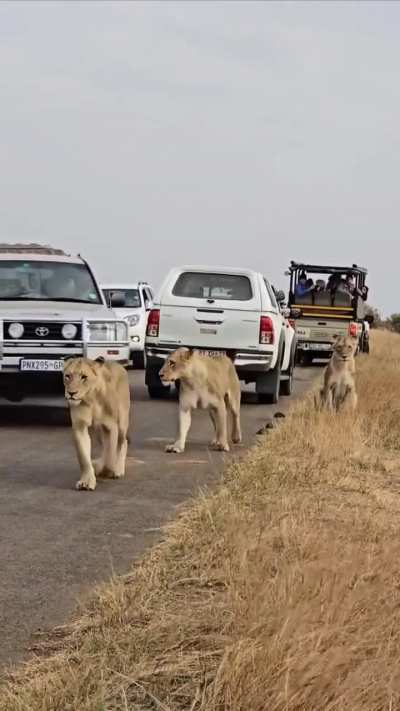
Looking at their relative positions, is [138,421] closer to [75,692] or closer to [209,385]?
[209,385]

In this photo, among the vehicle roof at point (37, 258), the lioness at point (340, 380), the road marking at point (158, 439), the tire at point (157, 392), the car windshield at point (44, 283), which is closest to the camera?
the road marking at point (158, 439)

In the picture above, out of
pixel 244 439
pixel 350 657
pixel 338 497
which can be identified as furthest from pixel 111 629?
pixel 244 439

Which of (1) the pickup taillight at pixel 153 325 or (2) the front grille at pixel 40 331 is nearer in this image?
(2) the front grille at pixel 40 331

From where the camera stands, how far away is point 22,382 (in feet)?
43.2

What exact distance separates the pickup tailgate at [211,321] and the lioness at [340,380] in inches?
109

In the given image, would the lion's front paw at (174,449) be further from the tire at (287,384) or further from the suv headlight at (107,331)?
the tire at (287,384)

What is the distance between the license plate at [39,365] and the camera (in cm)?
1310

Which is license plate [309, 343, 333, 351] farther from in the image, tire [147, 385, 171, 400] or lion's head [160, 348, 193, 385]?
lion's head [160, 348, 193, 385]

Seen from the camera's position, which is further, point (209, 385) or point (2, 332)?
point (2, 332)

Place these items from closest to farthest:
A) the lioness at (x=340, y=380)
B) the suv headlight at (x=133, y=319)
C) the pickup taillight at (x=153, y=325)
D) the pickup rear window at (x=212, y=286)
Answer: the lioness at (x=340, y=380), the pickup taillight at (x=153, y=325), the pickup rear window at (x=212, y=286), the suv headlight at (x=133, y=319)

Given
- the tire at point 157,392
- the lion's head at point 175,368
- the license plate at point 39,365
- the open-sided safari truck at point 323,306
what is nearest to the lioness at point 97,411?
the lion's head at point 175,368

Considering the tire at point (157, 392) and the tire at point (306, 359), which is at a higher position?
the tire at point (157, 392)

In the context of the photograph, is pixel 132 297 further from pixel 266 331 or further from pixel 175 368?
pixel 175 368

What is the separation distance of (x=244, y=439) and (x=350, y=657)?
28.3 ft
